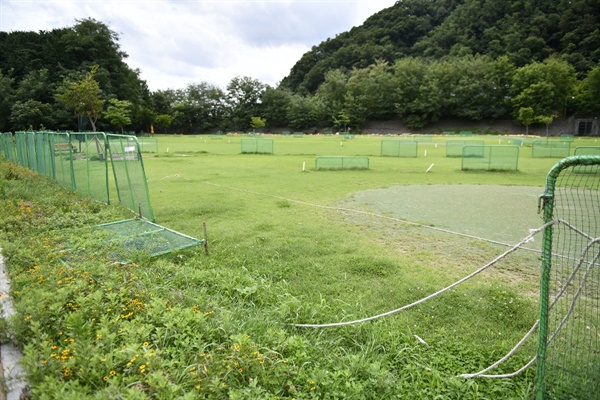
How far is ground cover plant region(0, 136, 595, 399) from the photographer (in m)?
2.69

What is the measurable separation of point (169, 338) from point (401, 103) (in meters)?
74.0

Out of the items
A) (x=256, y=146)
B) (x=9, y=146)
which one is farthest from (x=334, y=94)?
(x=9, y=146)

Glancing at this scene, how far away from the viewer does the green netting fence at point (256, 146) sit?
28553mm

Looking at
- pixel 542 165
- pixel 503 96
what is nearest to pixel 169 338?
pixel 542 165

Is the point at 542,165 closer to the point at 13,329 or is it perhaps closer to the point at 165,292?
the point at 165,292

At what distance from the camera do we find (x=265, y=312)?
3.84 m

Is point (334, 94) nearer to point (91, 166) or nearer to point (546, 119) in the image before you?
point (546, 119)

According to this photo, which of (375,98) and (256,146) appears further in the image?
(375,98)

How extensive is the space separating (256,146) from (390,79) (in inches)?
2107

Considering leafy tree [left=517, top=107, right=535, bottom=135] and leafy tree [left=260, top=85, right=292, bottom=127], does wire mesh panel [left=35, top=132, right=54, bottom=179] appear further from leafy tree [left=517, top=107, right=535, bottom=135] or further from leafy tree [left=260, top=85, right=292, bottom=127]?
leafy tree [left=260, top=85, right=292, bottom=127]

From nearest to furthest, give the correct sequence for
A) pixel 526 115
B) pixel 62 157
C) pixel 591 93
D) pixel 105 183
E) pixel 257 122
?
pixel 105 183
pixel 62 157
pixel 526 115
pixel 591 93
pixel 257 122

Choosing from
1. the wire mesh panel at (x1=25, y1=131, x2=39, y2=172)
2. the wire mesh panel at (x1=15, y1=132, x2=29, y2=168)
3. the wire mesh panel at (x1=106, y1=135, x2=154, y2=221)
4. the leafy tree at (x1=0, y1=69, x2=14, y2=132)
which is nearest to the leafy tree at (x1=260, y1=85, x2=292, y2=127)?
the leafy tree at (x1=0, y1=69, x2=14, y2=132)

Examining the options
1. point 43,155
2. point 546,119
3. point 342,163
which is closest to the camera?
point 43,155

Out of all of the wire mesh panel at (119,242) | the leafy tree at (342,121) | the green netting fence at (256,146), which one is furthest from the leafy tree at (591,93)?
the wire mesh panel at (119,242)
